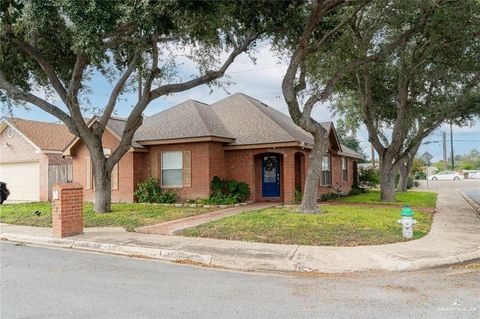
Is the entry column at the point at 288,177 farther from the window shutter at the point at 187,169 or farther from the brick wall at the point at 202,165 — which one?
the window shutter at the point at 187,169

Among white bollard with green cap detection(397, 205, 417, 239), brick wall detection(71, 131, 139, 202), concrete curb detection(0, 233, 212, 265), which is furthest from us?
brick wall detection(71, 131, 139, 202)

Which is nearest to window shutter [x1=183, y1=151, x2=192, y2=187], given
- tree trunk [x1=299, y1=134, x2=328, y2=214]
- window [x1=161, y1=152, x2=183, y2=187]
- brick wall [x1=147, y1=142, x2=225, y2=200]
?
brick wall [x1=147, y1=142, x2=225, y2=200]

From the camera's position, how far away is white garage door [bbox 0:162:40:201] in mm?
24562

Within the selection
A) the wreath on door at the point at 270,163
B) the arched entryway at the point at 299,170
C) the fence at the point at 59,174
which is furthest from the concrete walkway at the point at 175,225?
the fence at the point at 59,174

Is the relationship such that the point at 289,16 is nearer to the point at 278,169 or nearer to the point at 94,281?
the point at 278,169

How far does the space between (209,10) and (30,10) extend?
4.35 metres

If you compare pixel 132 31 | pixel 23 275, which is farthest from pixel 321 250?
pixel 132 31

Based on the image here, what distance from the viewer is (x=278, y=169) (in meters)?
20.2

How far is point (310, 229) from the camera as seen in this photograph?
1084 centimetres

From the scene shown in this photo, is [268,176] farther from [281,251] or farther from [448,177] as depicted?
[448,177]

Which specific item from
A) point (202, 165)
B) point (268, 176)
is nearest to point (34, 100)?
point (202, 165)

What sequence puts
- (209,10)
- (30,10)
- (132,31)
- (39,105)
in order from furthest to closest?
(39,105), (132,31), (209,10), (30,10)

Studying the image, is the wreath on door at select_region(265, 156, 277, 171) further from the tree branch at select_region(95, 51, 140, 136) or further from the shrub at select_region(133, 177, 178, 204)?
the tree branch at select_region(95, 51, 140, 136)

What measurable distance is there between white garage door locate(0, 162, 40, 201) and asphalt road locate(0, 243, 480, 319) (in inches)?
703
